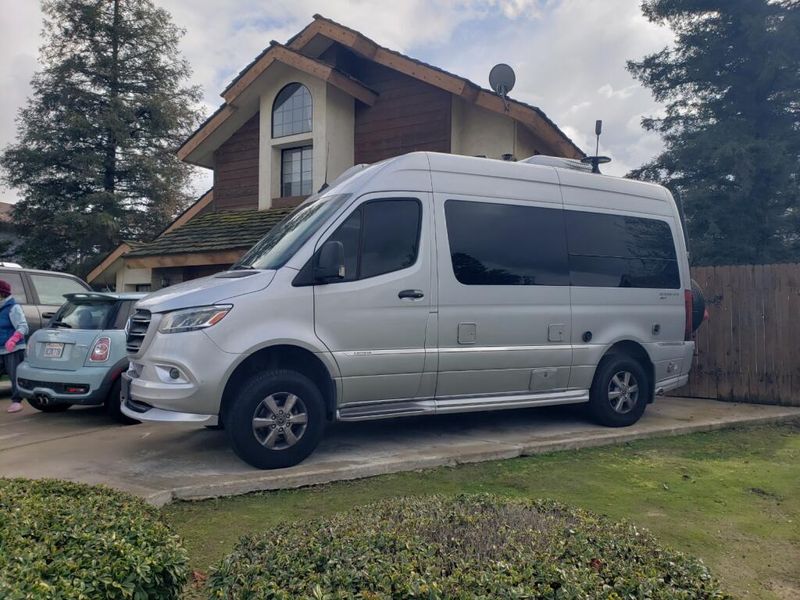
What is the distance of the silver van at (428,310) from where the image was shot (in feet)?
16.2

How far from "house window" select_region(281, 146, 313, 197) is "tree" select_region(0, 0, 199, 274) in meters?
12.0

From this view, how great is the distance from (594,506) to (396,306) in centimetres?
233

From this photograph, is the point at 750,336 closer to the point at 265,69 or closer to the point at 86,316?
the point at 86,316

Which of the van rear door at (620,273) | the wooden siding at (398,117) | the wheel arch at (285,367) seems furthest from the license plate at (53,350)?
the wooden siding at (398,117)

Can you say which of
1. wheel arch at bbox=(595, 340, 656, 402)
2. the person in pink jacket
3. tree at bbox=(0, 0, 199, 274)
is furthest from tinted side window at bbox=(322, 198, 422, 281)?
tree at bbox=(0, 0, 199, 274)

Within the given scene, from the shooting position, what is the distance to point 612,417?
269 inches

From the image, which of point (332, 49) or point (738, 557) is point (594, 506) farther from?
point (332, 49)

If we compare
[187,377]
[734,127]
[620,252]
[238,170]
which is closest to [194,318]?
[187,377]

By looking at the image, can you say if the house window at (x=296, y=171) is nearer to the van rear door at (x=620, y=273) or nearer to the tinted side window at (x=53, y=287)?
the tinted side window at (x=53, y=287)

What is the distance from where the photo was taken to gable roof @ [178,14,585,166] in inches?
438

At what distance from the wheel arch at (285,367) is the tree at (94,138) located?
20.6m

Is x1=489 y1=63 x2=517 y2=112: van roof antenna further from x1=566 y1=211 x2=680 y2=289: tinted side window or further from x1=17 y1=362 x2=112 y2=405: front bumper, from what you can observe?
x1=17 y1=362 x2=112 y2=405: front bumper

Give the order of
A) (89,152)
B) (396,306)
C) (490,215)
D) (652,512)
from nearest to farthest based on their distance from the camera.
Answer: (652,512)
(396,306)
(490,215)
(89,152)

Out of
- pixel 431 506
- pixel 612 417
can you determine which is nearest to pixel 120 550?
pixel 431 506
